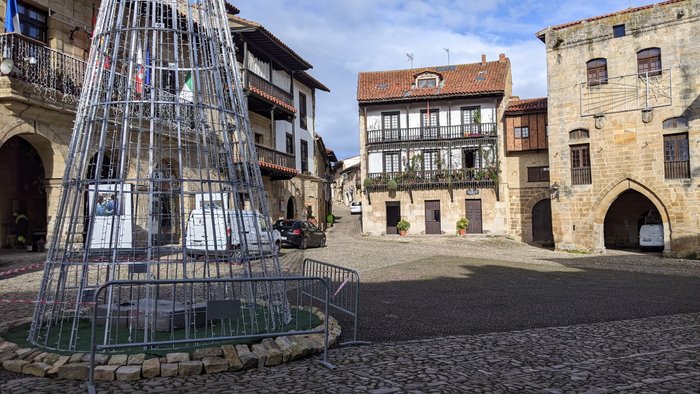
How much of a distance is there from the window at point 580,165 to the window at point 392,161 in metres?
12.1

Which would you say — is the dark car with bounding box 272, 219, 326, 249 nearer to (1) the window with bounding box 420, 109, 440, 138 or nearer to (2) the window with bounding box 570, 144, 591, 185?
(2) the window with bounding box 570, 144, 591, 185

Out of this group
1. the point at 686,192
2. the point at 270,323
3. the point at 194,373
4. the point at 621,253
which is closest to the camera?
the point at 194,373

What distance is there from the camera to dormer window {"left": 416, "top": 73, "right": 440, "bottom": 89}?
1382 inches

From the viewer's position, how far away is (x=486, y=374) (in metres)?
5.18

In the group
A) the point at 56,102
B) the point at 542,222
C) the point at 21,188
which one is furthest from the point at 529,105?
the point at 21,188

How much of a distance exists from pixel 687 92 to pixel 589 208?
19.9 ft

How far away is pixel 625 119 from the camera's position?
75.7 ft

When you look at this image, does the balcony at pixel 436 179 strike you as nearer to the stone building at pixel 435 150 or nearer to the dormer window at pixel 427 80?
the stone building at pixel 435 150

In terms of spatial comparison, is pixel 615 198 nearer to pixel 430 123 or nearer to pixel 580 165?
pixel 580 165

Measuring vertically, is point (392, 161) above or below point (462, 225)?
above

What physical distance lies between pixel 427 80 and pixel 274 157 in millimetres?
14032

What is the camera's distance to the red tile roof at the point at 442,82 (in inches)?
1302

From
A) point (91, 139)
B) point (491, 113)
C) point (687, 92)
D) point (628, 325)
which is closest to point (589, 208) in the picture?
point (687, 92)

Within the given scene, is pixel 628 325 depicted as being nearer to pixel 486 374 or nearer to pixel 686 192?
pixel 486 374
